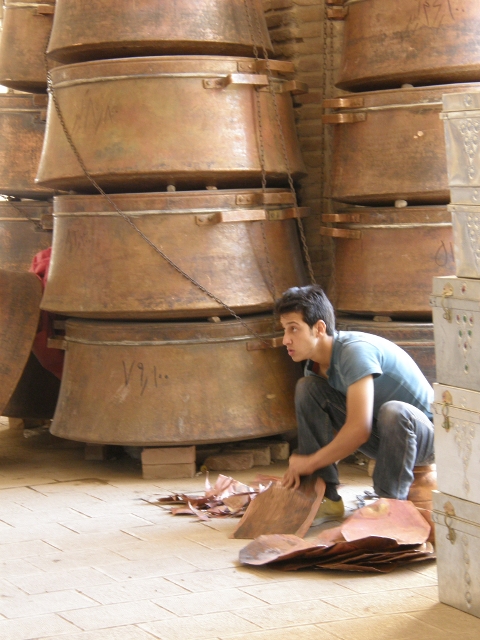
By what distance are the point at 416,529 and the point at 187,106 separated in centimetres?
243

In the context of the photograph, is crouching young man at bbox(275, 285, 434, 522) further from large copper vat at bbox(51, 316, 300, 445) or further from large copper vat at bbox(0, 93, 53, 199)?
large copper vat at bbox(0, 93, 53, 199)

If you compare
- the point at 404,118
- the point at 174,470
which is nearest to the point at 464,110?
the point at 404,118

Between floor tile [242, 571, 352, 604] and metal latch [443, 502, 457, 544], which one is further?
floor tile [242, 571, 352, 604]

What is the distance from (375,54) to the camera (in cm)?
514

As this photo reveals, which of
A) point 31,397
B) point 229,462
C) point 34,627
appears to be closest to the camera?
point 34,627

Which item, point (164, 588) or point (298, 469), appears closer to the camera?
point (164, 588)

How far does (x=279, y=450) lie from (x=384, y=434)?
1.50 metres

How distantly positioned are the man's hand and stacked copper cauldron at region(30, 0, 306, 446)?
938 millimetres

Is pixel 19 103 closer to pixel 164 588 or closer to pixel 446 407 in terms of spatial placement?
pixel 164 588

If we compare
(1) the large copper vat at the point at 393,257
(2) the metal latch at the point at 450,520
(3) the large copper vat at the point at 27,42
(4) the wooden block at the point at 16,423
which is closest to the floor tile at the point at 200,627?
(2) the metal latch at the point at 450,520

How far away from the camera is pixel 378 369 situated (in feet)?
13.5

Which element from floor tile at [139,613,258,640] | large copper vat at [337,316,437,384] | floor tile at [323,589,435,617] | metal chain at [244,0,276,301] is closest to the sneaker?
floor tile at [323,589,435,617]

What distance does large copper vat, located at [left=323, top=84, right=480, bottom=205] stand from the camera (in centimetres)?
503

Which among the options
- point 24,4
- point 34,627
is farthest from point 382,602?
point 24,4
